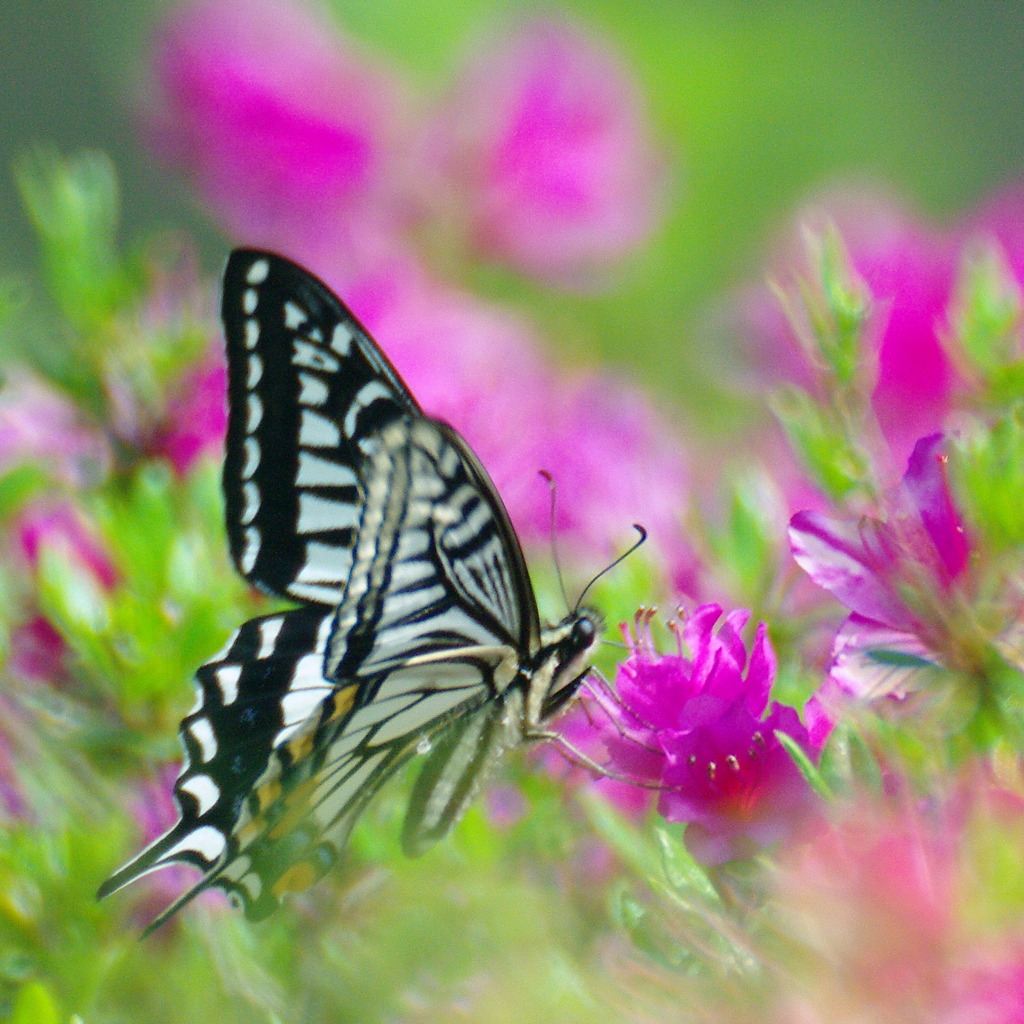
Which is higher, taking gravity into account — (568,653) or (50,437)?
Answer: (50,437)

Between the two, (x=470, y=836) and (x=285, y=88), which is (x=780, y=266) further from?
(x=470, y=836)

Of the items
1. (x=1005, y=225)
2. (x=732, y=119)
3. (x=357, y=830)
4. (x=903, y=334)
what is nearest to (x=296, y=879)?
(x=357, y=830)

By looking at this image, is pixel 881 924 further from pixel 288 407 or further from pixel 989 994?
pixel 288 407

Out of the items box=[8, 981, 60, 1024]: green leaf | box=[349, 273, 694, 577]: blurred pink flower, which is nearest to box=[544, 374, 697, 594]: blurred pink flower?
box=[349, 273, 694, 577]: blurred pink flower

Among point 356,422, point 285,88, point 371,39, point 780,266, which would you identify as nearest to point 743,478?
point 356,422

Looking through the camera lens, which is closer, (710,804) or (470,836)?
(710,804)

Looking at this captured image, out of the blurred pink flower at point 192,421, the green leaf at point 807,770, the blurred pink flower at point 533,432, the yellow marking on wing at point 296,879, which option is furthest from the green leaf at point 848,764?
the blurred pink flower at point 192,421

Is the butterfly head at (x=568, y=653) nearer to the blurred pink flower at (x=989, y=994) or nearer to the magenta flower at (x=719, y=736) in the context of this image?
the magenta flower at (x=719, y=736)
